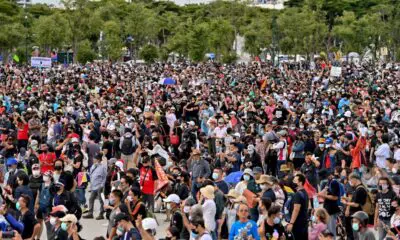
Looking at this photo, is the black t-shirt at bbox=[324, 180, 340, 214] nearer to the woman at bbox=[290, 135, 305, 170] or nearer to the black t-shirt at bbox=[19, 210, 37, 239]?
the black t-shirt at bbox=[19, 210, 37, 239]

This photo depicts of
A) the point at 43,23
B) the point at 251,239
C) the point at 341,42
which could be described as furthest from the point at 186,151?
the point at 341,42

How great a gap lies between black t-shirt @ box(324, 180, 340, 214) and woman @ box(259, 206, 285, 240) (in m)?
2.44

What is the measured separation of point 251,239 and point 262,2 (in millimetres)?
160413

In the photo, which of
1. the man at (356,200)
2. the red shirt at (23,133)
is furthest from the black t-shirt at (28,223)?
the red shirt at (23,133)

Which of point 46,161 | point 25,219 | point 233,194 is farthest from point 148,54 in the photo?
point 25,219

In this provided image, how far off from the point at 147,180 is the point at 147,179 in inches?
1.4

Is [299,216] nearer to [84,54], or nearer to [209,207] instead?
[209,207]

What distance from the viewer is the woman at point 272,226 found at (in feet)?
37.9

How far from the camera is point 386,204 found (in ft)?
43.5

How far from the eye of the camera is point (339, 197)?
14.1 meters

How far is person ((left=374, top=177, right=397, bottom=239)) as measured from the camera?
13.2 m

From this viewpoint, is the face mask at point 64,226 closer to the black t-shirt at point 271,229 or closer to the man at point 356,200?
the black t-shirt at point 271,229

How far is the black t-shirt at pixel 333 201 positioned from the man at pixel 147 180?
3.61 m

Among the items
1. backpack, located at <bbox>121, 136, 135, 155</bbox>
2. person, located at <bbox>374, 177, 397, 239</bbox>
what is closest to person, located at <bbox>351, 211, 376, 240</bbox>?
person, located at <bbox>374, 177, 397, 239</bbox>
